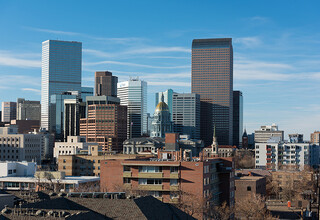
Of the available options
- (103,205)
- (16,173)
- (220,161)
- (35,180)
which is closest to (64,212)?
(103,205)

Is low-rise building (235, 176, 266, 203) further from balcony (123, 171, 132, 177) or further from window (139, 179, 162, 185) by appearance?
balcony (123, 171, 132, 177)

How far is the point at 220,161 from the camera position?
128 metres

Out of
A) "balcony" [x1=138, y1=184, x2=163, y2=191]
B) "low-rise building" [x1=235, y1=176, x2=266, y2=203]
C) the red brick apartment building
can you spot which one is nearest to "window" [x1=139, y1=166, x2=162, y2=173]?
the red brick apartment building

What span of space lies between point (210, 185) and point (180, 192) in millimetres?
9971

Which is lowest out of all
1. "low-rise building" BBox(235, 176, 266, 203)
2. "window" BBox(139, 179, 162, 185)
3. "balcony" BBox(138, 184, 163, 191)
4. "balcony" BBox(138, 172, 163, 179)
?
"low-rise building" BBox(235, 176, 266, 203)

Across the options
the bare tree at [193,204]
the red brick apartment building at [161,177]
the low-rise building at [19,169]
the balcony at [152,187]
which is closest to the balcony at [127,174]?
the red brick apartment building at [161,177]

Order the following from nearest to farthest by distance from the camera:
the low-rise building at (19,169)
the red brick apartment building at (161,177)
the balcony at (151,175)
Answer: the red brick apartment building at (161,177) → the balcony at (151,175) → the low-rise building at (19,169)

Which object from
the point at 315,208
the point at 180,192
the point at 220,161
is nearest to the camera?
the point at 180,192

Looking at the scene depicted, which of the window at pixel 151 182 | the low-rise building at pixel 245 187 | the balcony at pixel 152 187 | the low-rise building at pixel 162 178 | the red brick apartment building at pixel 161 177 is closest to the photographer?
the low-rise building at pixel 162 178

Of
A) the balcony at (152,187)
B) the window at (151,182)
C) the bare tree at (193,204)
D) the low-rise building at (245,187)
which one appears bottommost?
the low-rise building at (245,187)

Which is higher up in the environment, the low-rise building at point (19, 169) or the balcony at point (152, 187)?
the balcony at point (152, 187)

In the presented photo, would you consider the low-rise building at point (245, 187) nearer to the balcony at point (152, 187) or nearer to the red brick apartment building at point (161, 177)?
the red brick apartment building at point (161, 177)

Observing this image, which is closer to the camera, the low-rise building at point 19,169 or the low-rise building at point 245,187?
the low-rise building at point 245,187

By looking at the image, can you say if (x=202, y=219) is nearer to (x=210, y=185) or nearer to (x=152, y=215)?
(x=210, y=185)
